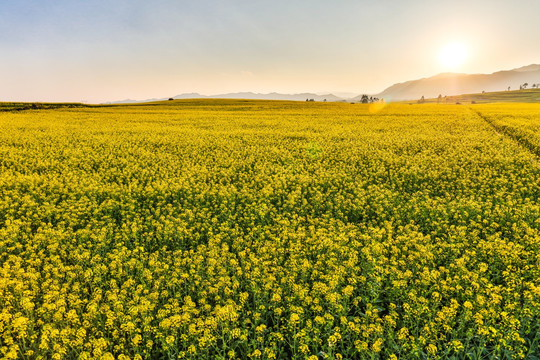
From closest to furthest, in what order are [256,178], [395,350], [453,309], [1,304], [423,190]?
[395,350], [453,309], [1,304], [423,190], [256,178]

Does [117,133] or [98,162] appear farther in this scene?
[117,133]

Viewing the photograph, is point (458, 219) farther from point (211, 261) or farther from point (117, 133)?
point (117, 133)

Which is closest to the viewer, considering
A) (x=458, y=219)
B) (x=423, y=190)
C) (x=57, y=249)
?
(x=57, y=249)

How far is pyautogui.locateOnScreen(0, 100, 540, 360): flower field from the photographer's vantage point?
15.5 ft

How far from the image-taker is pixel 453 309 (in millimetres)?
4973

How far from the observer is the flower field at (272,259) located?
4.73 metres

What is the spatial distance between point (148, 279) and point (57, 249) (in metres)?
3.43

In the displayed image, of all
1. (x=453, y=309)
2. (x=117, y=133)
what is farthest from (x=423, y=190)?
(x=117, y=133)

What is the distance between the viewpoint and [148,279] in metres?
6.15

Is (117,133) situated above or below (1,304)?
above

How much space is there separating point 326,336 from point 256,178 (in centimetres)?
893

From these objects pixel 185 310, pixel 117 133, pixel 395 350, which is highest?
pixel 117 133

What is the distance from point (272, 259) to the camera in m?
7.05

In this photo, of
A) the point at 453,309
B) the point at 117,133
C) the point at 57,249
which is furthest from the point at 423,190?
the point at 117,133
